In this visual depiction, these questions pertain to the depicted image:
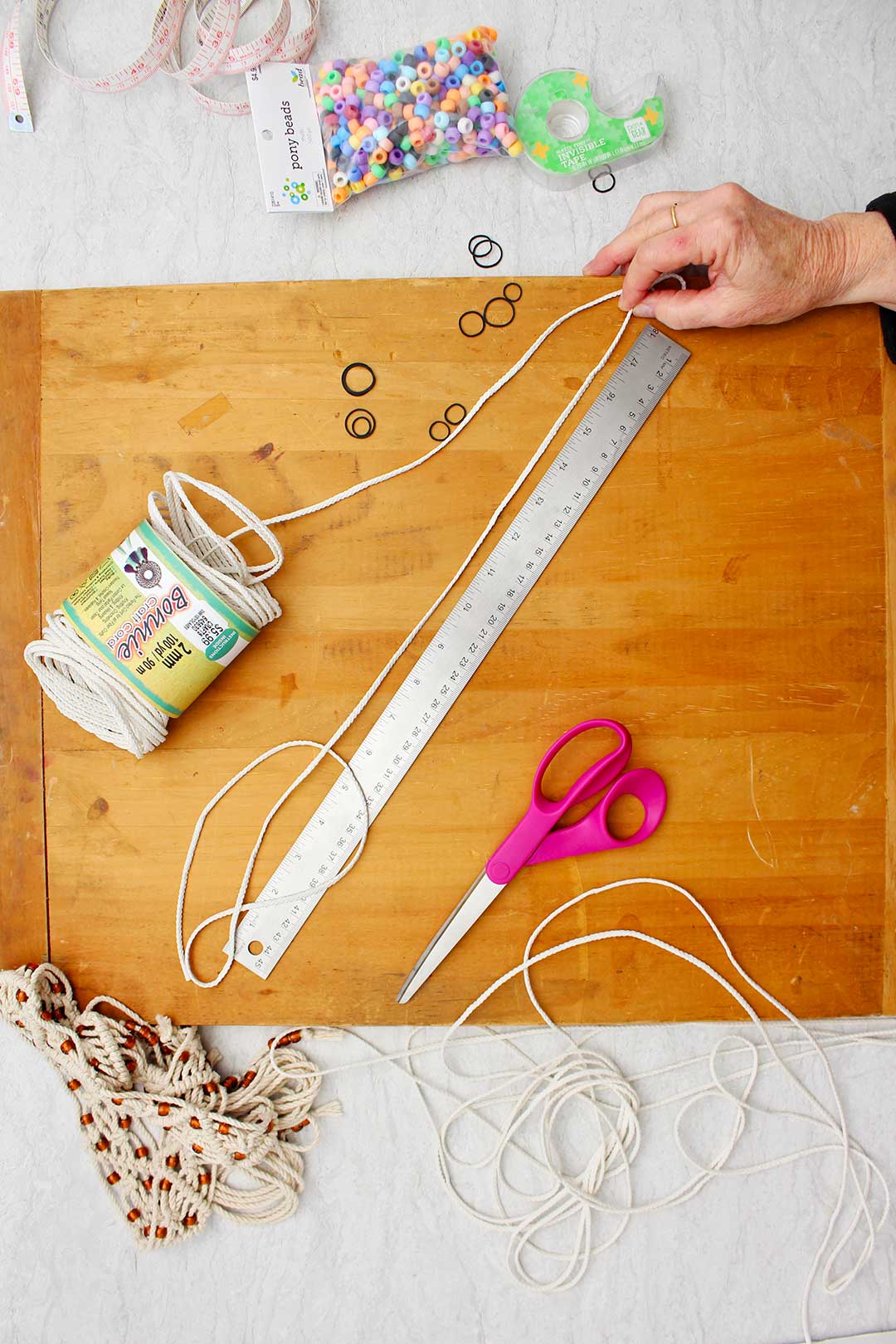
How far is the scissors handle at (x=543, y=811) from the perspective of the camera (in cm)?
89

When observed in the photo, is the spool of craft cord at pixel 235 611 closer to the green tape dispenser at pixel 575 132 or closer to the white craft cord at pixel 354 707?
the white craft cord at pixel 354 707

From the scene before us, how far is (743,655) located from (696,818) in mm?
173

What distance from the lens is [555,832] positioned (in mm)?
912

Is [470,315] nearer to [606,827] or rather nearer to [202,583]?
[202,583]

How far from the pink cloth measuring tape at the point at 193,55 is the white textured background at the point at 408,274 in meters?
0.02

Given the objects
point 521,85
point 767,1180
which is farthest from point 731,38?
point 767,1180

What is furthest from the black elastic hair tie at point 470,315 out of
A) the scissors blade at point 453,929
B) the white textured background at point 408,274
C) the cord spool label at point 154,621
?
the scissors blade at point 453,929

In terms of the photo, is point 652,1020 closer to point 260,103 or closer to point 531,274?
point 531,274

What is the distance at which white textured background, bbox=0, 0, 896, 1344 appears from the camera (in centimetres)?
96

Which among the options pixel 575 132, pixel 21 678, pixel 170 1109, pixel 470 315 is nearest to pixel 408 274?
pixel 470 315

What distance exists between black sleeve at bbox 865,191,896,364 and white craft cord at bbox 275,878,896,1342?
64 cm

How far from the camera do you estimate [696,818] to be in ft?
3.05

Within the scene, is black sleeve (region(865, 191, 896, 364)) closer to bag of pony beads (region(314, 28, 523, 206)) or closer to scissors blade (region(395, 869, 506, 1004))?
bag of pony beads (region(314, 28, 523, 206))

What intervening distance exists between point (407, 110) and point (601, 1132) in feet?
3.60
